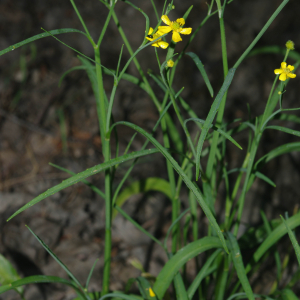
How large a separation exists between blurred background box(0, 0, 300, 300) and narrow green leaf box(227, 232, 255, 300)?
32 cm

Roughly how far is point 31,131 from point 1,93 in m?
0.33

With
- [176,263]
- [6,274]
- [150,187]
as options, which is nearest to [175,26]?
[176,263]

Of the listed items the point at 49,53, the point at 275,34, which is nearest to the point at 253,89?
the point at 275,34

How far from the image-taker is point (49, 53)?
1916 mm

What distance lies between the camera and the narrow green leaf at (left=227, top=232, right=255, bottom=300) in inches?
20.6

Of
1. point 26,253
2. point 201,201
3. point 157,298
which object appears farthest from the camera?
point 26,253

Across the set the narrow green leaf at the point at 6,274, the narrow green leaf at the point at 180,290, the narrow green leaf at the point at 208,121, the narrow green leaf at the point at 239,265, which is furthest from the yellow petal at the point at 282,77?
the narrow green leaf at the point at 6,274

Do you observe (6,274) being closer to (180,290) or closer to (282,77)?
(180,290)

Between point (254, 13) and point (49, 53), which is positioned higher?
point (254, 13)

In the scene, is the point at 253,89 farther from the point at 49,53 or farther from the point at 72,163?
the point at 49,53

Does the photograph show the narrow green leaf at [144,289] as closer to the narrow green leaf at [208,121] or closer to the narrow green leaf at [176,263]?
the narrow green leaf at [176,263]

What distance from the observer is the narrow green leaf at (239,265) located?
1.71 feet

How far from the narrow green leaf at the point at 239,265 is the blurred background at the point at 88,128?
1.06 feet

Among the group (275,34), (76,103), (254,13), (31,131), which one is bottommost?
(31,131)
